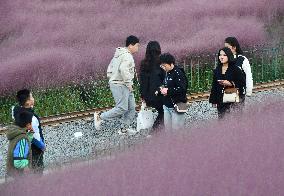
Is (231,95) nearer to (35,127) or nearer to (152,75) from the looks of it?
(152,75)

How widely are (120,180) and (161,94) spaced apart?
3.71m

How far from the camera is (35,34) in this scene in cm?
1614

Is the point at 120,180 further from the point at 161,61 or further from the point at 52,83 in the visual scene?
the point at 52,83

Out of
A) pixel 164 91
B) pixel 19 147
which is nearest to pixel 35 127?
pixel 19 147

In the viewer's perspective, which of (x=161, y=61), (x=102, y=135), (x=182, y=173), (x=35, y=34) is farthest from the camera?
(x=35, y=34)

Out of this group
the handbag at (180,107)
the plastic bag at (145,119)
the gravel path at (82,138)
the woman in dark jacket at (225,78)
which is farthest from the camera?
the plastic bag at (145,119)

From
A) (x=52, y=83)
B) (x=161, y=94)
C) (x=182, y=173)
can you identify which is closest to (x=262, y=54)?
(x=52, y=83)

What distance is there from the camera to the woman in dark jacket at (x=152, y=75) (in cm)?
949

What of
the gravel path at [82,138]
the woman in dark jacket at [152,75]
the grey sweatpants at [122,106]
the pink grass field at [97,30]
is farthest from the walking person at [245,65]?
the pink grass field at [97,30]

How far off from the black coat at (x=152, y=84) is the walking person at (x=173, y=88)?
17.6 inches

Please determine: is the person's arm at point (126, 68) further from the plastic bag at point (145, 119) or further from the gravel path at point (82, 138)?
the gravel path at point (82, 138)

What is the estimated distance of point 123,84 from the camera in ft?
33.2

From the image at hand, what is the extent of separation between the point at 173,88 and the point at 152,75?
837 mm

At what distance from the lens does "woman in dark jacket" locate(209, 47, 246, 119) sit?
8.69m
